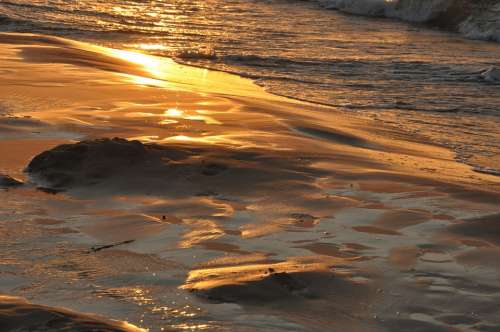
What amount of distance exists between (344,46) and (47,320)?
12153 millimetres

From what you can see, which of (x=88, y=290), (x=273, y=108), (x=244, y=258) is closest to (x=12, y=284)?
(x=88, y=290)

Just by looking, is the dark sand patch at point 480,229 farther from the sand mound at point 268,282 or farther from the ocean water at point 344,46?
the ocean water at point 344,46

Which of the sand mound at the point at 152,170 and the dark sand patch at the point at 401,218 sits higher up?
the dark sand patch at the point at 401,218

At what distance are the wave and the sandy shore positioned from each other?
11034mm

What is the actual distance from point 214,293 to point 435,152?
13.3 feet

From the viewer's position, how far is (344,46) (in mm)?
14492

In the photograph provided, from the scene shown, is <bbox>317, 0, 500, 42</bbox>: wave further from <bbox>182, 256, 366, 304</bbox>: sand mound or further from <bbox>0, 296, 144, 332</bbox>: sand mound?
<bbox>0, 296, 144, 332</bbox>: sand mound

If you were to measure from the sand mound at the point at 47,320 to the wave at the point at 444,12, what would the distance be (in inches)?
606

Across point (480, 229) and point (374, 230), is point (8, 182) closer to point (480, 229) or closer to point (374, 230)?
point (374, 230)

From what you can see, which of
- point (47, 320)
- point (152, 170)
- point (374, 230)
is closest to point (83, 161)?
point (152, 170)

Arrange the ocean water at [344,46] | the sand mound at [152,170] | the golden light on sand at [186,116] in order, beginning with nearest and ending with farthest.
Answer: the sand mound at [152,170] → the golden light on sand at [186,116] → the ocean water at [344,46]

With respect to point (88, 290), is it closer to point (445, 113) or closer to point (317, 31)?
point (445, 113)

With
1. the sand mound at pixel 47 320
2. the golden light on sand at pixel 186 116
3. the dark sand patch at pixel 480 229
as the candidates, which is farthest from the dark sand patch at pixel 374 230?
the golden light on sand at pixel 186 116

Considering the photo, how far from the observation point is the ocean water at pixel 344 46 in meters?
9.20
